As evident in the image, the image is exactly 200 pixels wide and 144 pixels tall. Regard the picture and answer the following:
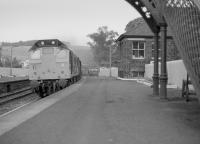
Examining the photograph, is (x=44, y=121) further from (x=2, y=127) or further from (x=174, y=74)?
(x=174, y=74)

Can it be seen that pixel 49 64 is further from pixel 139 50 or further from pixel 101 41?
pixel 101 41

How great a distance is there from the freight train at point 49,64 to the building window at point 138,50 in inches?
886

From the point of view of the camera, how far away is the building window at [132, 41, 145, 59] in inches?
1809

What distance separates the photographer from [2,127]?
9.89m

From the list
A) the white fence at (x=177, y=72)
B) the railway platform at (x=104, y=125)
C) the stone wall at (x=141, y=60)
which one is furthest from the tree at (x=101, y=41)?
the railway platform at (x=104, y=125)

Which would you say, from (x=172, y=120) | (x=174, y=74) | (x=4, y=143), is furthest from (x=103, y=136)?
(x=174, y=74)

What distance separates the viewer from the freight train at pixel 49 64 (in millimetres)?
23703

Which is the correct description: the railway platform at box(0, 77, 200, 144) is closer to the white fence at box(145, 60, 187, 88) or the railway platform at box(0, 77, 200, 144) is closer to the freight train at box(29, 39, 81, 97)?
the freight train at box(29, 39, 81, 97)

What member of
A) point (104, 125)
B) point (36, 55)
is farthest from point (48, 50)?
point (104, 125)

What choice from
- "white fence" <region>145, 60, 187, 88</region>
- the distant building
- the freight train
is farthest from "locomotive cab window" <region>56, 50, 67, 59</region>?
the distant building

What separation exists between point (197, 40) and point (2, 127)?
223 inches

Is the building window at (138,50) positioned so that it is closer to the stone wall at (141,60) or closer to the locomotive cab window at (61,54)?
the stone wall at (141,60)

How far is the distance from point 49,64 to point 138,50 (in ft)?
77.8

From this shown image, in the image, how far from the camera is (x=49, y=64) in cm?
2389
